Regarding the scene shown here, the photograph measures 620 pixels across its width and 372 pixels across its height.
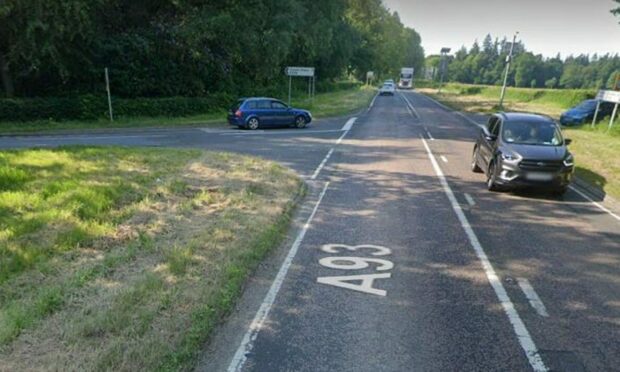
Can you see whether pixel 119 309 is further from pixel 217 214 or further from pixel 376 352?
pixel 217 214

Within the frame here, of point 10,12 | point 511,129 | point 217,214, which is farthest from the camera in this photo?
point 10,12

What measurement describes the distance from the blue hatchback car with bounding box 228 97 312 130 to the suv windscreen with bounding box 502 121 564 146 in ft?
41.2

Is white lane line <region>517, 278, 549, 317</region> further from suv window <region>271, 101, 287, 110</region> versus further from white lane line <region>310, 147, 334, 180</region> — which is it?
suv window <region>271, 101, 287, 110</region>

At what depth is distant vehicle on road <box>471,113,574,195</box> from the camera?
882cm

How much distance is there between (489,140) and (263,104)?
497 inches

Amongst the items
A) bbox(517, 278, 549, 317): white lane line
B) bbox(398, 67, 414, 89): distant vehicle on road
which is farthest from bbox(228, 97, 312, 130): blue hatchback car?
bbox(398, 67, 414, 89): distant vehicle on road

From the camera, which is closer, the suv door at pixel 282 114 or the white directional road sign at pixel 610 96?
the white directional road sign at pixel 610 96

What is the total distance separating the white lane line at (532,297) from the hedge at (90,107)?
21.2m

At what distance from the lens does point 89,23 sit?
20.0 meters

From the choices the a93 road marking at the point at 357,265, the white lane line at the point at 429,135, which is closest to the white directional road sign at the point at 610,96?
the white lane line at the point at 429,135

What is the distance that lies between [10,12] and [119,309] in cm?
1938

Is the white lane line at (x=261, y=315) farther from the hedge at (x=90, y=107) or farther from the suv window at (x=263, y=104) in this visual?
the hedge at (x=90, y=107)

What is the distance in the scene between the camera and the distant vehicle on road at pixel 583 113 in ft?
82.6

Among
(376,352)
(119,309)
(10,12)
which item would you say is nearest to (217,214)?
(119,309)
